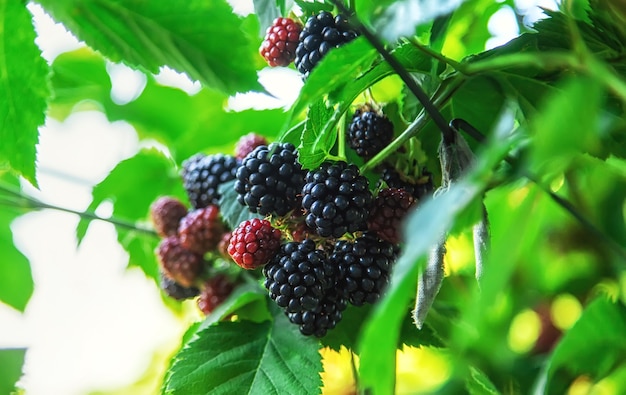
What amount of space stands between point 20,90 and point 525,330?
90cm

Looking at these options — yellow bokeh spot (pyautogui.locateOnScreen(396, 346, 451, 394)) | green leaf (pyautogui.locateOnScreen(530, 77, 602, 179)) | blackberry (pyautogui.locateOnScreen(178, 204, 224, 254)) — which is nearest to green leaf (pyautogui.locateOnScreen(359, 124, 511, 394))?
green leaf (pyautogui.locateOnScreen(530, 77, 602, 179))

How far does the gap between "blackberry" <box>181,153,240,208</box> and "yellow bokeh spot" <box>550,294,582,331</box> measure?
604 mm

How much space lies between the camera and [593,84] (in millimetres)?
281

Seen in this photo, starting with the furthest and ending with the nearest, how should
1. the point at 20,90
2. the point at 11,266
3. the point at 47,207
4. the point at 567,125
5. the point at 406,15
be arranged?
the point at 11,266 → the point at 47,207 → the point at 20,90 → the point at 406,15 → the point at 567,125

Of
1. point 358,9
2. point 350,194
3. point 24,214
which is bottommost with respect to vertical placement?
point 350,194

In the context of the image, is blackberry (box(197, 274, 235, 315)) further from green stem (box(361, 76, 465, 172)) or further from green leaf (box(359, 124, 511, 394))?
green leaf (box(359, 124, 511, 394))

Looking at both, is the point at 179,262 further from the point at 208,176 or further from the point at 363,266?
the point at 363,266

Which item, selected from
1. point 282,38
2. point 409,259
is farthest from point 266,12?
point 409,259

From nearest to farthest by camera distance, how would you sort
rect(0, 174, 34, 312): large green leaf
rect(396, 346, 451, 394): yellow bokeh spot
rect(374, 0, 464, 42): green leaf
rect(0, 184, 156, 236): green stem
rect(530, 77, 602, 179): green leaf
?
rect(530, 77, 602, 179): green leaf → rect(374, 0, 464, 42): green leaf → rect(0, 184, 156, 236): green stem → rect(0, 174, 34, 312): large green leaf → rect(396, 346, 451, 394): yellow bokeh spot

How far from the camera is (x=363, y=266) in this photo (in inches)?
20.7

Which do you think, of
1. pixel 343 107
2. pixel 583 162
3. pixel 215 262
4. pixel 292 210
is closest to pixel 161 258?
pixel 215 262

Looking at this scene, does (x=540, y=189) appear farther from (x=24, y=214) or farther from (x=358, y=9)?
(x=24, y=214)

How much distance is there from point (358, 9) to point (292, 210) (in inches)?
6.2

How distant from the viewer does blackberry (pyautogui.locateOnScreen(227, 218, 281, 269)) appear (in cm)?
55
